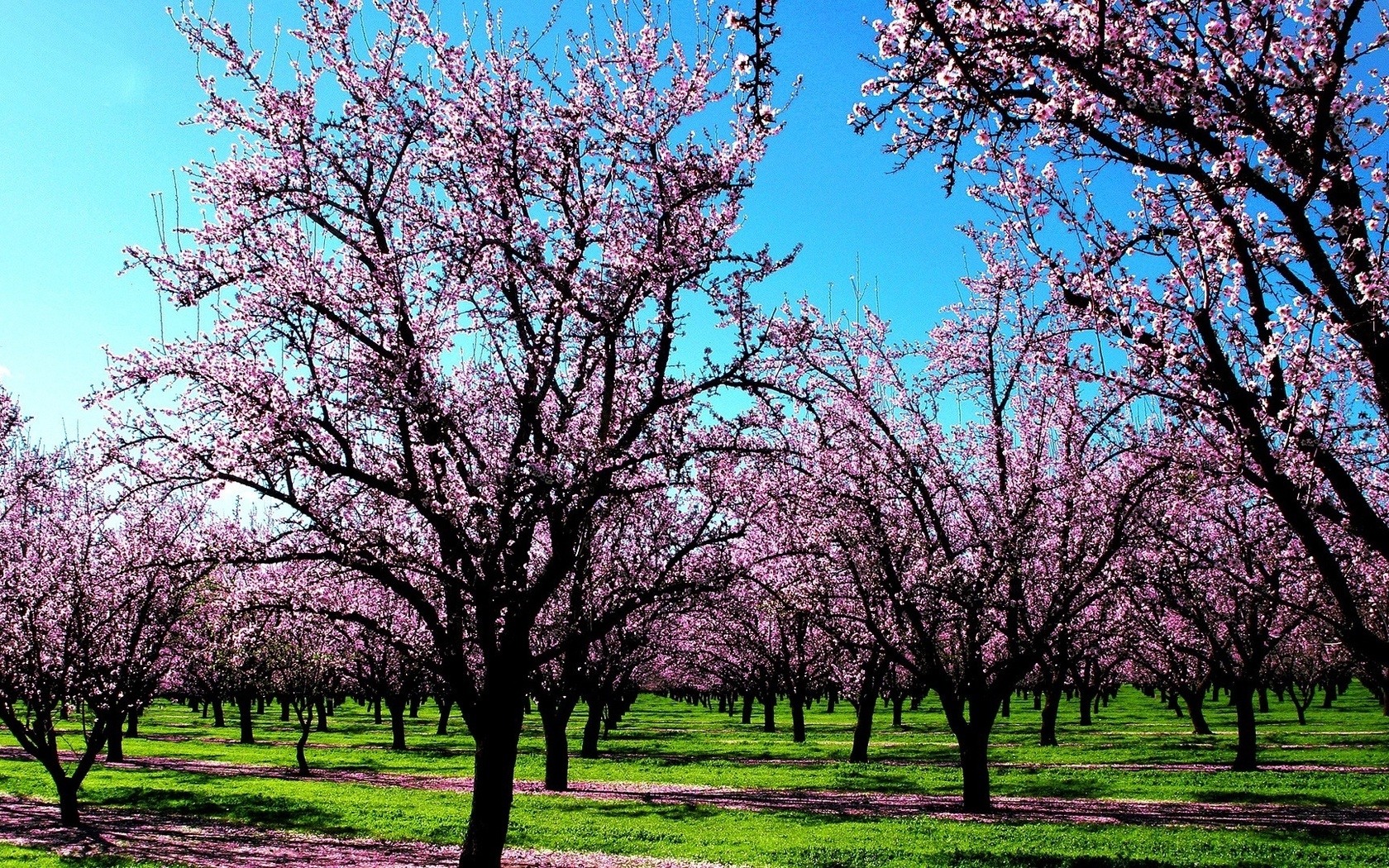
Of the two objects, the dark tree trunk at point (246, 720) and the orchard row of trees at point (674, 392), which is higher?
the orchard row of trees at point (674, 392)

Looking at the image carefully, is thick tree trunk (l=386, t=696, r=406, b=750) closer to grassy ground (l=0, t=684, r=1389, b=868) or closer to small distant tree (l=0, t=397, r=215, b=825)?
grassy ground (l=0, t=684, r=1389, b=868)

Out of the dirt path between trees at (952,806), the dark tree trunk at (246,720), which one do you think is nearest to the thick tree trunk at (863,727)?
the dirt path between trees at (952,806)

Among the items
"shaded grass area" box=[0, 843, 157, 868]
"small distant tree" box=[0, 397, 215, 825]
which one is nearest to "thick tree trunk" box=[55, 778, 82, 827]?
"small distant tree" box=[0, 397, 215, 825]

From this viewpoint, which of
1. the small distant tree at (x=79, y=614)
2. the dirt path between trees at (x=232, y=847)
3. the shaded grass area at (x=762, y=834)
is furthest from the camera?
the small distant tree at (x=79, y=614)

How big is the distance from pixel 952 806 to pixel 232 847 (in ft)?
55.5

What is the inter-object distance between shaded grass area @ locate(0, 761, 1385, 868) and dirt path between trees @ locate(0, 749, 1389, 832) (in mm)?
1131

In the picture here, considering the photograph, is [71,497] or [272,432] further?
[71,497]

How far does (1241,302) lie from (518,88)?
970 cm

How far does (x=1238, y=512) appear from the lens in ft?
98.3

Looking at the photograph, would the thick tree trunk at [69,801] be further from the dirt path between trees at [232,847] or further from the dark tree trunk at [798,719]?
the dark tree trunk at [798,719]

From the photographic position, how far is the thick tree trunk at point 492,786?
1311 cm

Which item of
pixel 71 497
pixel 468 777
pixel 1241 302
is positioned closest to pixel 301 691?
pixel 468 777

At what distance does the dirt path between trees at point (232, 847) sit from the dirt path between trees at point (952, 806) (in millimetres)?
7738

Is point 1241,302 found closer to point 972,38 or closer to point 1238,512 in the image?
point 972,38
